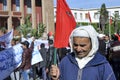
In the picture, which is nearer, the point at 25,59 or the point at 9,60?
the point at 9,60

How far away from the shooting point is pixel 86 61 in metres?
4.60

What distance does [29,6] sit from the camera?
248 feet

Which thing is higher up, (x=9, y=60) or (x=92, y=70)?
(x=92, y=70)

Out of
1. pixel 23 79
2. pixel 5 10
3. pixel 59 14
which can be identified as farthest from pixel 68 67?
pixel 5 10

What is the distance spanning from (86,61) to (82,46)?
152 millimetres

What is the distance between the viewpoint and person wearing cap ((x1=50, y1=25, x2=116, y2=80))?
15.0 ft

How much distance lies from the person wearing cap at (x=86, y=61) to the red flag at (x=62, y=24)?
1217 mm

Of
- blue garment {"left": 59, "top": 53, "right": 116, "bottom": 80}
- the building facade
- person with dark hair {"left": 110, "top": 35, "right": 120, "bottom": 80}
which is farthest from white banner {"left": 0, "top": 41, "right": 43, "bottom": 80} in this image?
the building facade

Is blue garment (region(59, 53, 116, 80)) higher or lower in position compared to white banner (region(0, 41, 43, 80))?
higher

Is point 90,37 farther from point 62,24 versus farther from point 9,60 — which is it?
point 9,60

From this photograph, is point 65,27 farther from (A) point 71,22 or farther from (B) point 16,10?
(B) point 16,10

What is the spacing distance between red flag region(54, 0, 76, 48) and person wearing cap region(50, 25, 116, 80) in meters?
1.22

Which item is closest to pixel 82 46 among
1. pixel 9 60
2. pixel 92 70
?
pixel 92 70

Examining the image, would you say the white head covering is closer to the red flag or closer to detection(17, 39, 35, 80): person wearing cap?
the red flag
